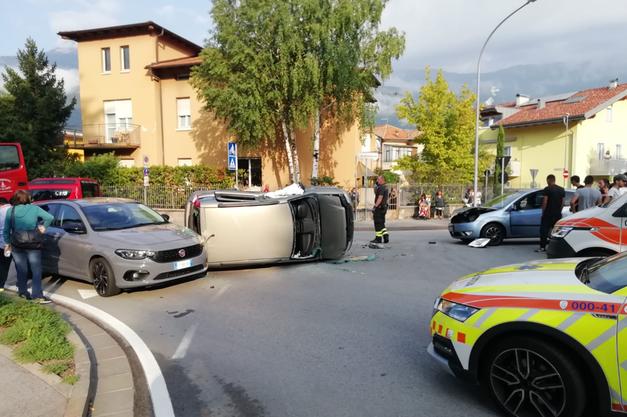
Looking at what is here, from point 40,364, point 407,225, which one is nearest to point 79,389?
point 40,364

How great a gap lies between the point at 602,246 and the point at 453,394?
5.07 meters

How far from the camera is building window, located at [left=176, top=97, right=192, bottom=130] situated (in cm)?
2920

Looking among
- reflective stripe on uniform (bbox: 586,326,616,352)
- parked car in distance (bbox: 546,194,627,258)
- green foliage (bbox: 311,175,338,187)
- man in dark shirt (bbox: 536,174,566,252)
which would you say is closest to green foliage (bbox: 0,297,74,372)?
reflective stripe on uniform (bbox: 586,326,616,352)

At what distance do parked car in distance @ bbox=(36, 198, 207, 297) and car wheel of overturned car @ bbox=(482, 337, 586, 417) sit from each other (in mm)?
5293

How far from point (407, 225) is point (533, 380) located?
17.4 metres

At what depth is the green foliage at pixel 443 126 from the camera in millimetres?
30594

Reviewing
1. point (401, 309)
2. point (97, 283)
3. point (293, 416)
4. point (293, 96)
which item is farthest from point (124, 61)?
point (293, 416)

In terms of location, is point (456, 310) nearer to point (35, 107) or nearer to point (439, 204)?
point (439, 204)

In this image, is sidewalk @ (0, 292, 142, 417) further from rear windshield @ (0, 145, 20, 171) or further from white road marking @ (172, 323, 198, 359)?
rear windshield @ (0, 145, 20, 171)

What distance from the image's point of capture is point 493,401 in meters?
3.43

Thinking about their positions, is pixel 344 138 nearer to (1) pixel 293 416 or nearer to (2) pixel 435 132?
(2) pixel 435 132

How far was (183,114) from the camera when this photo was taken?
2938 centimetres

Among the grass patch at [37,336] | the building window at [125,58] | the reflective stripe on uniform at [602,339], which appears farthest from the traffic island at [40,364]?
the building window at [125,58]

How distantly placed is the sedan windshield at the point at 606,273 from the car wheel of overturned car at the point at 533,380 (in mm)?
573
